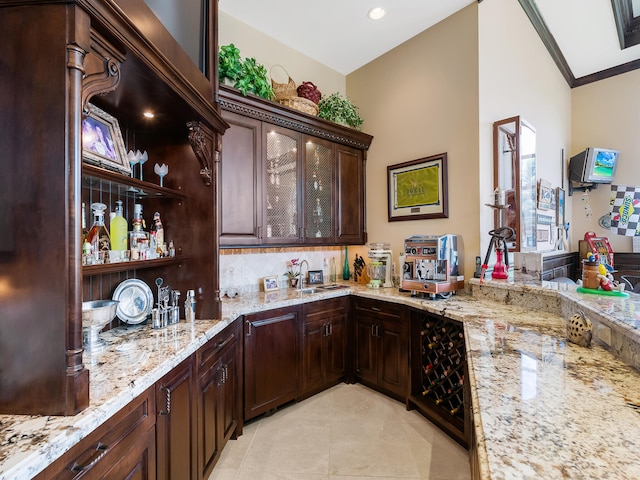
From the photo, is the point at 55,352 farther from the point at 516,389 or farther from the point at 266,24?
the point at 266,24

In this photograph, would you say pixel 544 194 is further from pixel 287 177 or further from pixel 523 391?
pixel 523 391

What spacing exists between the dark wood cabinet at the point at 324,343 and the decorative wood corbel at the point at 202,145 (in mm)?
1343

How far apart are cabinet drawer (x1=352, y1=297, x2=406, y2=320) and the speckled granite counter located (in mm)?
669

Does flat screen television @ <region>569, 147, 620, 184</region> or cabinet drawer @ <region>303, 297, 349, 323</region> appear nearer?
cabinet drawer @ <region>303, 297, 349, 323</region>

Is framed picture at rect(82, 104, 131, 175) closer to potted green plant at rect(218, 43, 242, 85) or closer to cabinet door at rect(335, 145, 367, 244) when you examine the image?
potted green plant at rect(218, 43, 242, 85)

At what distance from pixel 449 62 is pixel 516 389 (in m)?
2.86

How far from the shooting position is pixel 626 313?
138 cm

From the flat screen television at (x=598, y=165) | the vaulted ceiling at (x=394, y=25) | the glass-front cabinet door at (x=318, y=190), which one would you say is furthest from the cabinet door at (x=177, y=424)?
the flat screen television at (x=598, y=165)

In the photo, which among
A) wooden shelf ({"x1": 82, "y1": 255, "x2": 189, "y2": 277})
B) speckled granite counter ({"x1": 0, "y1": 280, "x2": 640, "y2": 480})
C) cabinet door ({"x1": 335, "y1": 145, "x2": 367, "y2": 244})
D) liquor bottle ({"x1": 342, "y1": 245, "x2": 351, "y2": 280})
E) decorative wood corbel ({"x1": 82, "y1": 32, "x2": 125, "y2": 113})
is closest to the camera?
speckled granite counter ({"x1": 0, "y1": 280, "x2": 640, "y2": 480})

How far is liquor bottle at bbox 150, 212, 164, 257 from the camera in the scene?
184 centimetres

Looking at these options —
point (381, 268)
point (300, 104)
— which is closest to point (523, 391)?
point (381, 268)

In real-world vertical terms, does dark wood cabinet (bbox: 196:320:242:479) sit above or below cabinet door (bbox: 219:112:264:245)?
below

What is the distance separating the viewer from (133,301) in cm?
178

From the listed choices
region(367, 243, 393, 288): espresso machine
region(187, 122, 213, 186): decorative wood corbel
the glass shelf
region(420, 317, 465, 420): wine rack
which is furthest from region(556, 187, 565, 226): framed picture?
the glass shelf
